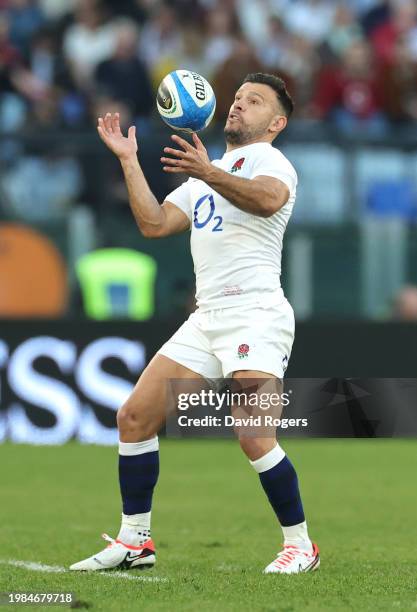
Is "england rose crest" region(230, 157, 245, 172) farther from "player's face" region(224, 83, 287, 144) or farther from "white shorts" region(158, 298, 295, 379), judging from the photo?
"white shorts" region(158, 298, 295, 379)

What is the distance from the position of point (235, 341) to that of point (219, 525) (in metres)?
2.29

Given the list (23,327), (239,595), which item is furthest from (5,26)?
(239,595)

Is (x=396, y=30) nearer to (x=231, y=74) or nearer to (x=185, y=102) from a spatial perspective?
(x=231, y=74)

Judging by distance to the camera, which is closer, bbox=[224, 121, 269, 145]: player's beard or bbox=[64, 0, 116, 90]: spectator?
bbox=[224, 121, 269, 145]: player's beard

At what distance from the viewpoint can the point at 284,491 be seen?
22.1 feet

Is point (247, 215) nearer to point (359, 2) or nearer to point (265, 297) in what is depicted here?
point (265, 297)

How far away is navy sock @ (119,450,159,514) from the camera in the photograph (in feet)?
22.8

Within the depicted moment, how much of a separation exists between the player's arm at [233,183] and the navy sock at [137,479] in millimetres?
1349

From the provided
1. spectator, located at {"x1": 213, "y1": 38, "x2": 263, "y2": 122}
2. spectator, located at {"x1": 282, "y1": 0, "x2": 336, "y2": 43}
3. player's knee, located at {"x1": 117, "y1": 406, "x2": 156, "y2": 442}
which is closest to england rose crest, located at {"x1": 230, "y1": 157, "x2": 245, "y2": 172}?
player's knee, located at {"x1": 117, "y1": 406, "x2": 156, "y2": 442}

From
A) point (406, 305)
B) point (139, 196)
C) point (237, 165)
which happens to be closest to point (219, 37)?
point (406, 305)

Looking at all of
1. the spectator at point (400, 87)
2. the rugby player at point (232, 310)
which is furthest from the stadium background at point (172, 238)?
the rugby player at point (232, 310)

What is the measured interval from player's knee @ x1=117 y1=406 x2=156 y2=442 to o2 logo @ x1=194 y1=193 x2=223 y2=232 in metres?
0.95

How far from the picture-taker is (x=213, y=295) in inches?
272

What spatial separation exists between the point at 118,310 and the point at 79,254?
79 cm
